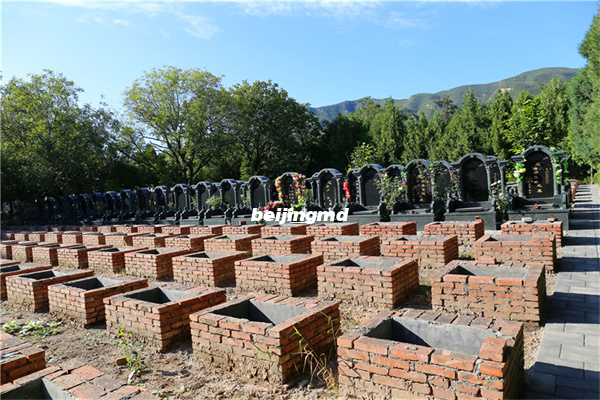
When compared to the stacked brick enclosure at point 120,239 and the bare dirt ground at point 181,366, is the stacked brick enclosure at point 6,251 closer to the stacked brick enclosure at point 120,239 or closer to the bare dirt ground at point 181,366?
the stacked brick enclosure at point 120,239

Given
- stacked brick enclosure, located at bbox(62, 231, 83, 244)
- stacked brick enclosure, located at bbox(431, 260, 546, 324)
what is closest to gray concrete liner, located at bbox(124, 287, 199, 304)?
stacked brick enclosure, located at bbox(431, 260, 546, 324)

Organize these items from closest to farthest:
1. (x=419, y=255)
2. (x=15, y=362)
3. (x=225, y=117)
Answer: (x=15, y=362), (x=419, y=255), (x=225, y=117)

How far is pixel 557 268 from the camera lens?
609cm

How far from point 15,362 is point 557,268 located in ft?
24.0

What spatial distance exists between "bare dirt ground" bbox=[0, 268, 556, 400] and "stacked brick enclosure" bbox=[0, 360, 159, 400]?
2.19ft

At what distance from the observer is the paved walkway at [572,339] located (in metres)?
2.78

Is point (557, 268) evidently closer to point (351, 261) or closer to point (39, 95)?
point (351, 261)

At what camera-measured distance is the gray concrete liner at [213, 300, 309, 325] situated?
3.85 m

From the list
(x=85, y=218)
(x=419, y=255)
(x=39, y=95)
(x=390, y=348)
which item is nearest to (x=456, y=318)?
(x=390, y=348)

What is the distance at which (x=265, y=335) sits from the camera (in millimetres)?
3219

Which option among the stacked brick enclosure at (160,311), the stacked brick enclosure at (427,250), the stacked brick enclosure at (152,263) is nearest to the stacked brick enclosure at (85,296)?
the stacked brick enclosure at (160,311)

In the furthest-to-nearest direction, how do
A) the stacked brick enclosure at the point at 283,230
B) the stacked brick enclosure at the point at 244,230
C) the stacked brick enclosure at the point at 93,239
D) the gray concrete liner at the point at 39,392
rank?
the stacked brick enclosure at the point at 93,239, the stacked brick enclosure at the point at 244,230, the stacked brick enclosure at the point at 283,230, the gray concrete liner at the point at 39,392

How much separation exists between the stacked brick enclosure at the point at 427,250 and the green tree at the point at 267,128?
87.1ft

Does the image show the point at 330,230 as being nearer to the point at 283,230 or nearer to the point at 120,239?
the point at 283,230
